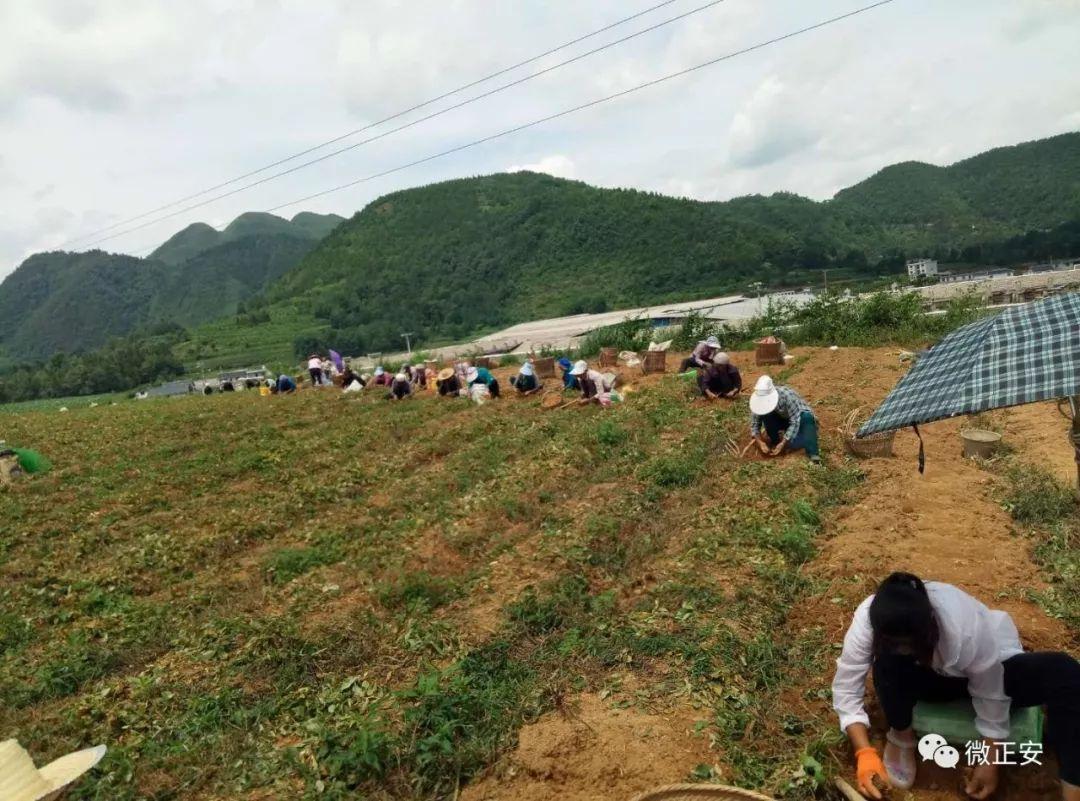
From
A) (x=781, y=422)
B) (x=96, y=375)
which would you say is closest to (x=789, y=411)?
(x=781, y=422)

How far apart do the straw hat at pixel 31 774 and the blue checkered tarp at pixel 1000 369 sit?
4.60 m

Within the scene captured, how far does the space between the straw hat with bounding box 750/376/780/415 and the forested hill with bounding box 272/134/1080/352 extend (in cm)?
5240

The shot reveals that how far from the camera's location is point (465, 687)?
13.9 ft

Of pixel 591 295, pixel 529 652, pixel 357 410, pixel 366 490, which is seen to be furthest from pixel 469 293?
pixel 529 652

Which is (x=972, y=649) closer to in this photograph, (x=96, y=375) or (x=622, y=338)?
(x=622, y=338)

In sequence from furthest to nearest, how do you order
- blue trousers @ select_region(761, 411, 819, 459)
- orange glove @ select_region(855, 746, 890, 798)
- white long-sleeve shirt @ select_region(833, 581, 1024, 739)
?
blue trousers @ select_region(761, 411, 819, 459), orange glove @ select_region(855, 746, 890, 798), white long-sleeve shirt @ select_region(833, 581, 1024, 739)

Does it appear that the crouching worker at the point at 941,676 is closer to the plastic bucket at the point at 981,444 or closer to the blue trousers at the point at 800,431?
the blue trousers at the point at 800,431

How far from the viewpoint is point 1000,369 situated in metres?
3.20

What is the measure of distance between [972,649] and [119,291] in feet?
521

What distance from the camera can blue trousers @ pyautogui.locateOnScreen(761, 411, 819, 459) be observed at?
755 centimetres

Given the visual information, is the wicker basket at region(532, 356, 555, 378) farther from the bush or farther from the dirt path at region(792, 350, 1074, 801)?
the dirt path at region(792, 350, 1074, 801)

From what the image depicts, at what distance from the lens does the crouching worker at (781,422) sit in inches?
299

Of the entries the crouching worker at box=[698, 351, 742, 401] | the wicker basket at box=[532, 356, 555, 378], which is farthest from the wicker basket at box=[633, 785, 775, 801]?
the wicker basket at box=[532, 356, 555, 378]

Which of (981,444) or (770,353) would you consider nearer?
(981,444)
